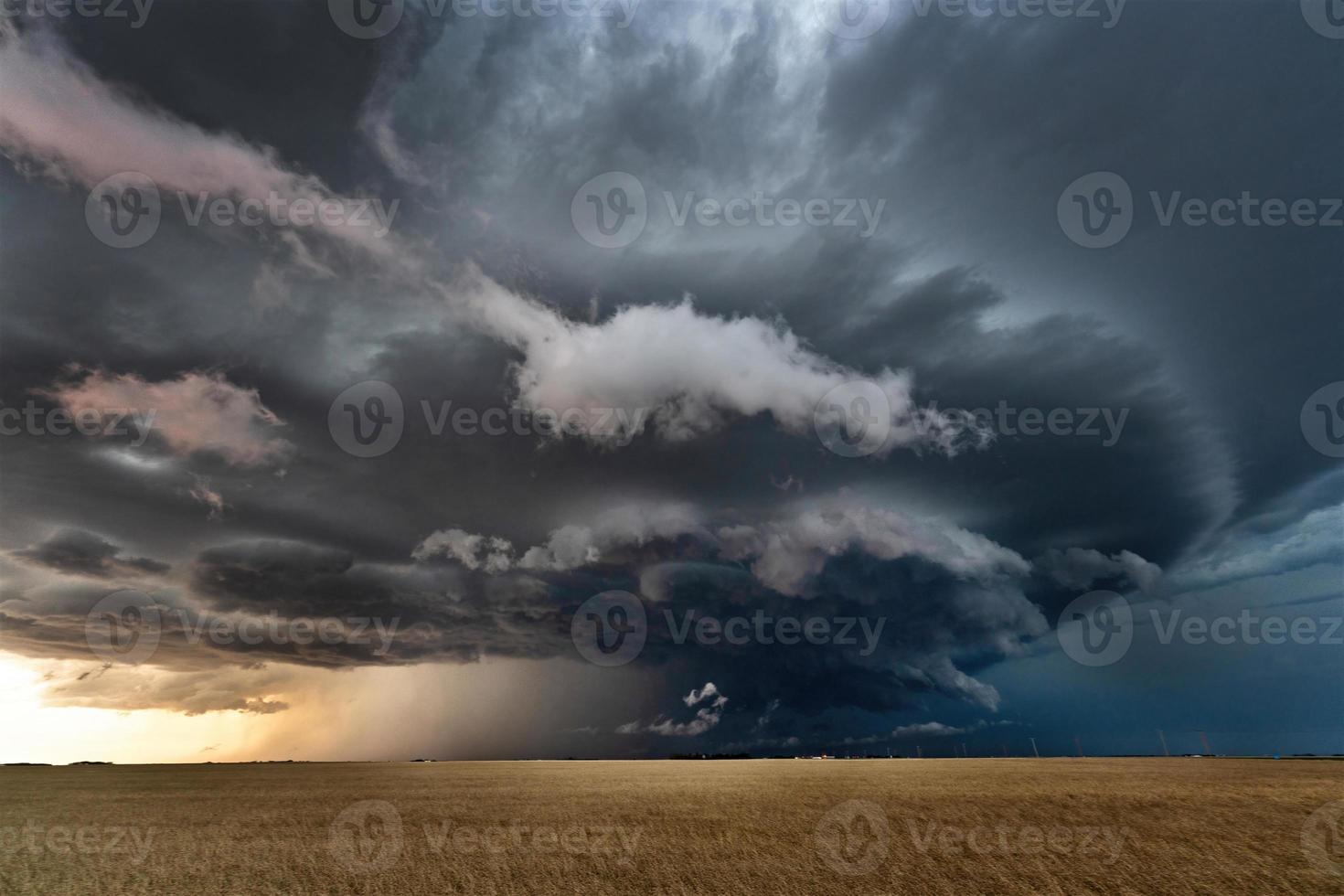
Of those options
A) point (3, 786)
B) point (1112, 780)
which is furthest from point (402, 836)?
point (3, 786)

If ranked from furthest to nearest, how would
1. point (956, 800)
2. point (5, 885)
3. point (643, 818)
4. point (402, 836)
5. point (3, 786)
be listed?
point (3, 786) < point (956, 800) < point (643, 818) < point (402, 836) < point (5, 885)

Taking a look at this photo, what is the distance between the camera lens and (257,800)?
72.7 m

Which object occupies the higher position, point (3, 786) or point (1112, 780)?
point (3, 786)

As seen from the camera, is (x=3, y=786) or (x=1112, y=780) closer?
(x=1112, y=780)

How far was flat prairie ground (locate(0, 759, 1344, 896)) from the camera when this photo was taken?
40.4 m

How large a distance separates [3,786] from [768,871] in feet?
416

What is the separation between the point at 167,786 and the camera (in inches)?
3846

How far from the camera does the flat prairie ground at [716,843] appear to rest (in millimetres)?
40438

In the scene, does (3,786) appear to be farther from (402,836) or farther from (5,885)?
(402,836)

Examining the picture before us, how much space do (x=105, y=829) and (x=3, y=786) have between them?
254ft

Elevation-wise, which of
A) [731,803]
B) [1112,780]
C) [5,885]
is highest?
[5,885]

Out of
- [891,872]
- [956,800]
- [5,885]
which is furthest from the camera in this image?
[956,800]

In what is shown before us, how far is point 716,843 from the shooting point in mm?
47812

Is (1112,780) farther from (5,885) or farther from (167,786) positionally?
(167,786)
